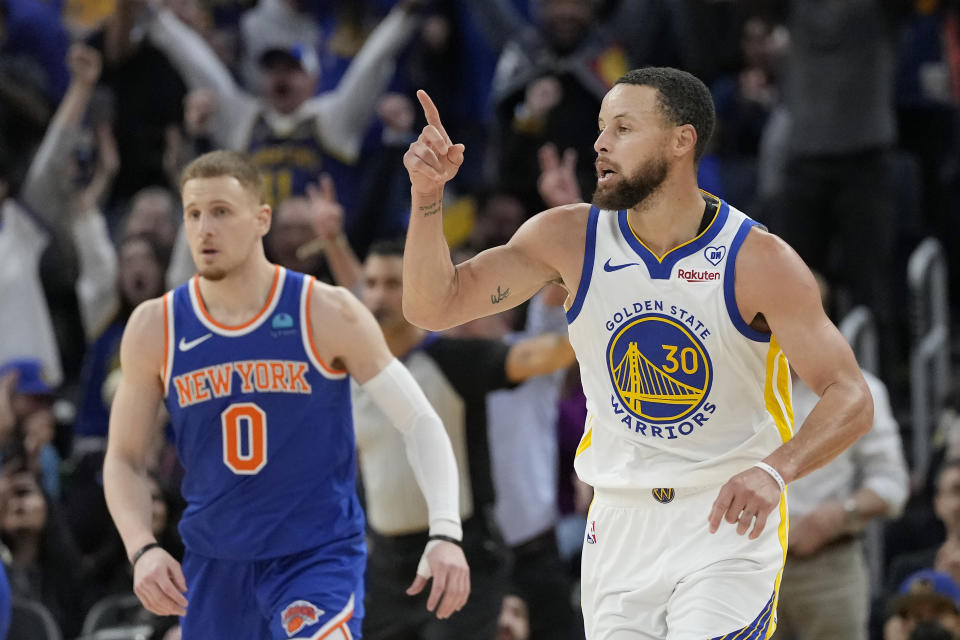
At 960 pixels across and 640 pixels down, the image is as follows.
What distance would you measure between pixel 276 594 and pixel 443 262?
1477 millimetres

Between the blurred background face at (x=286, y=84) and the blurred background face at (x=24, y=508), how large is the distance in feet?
12.0

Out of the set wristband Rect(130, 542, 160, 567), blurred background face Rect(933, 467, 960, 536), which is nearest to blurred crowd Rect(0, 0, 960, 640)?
blurred background face Rect(933, 467, 960, 536)

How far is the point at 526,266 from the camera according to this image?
199 inches

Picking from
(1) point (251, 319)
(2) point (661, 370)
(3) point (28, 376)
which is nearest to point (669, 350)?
(2) point (661, 370)

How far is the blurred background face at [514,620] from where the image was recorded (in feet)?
26.5

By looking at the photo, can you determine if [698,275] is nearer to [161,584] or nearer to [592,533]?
[592,533]

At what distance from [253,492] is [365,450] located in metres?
1.73

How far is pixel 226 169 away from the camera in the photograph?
5.91 meters

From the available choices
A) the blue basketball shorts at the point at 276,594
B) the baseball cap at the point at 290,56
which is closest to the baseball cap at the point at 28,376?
the baseball cap at the point at 290,56

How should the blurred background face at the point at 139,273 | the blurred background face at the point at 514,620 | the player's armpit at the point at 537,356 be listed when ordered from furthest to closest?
the blurred background face at the point at 139,273 < the blurred background face at the point at 514,620 < the player's armpit at the point at 537,356

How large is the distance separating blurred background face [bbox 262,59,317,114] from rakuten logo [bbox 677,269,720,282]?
263 inches

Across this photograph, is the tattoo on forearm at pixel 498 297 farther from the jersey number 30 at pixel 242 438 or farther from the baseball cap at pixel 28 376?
the baseball cap at pixel 28 376

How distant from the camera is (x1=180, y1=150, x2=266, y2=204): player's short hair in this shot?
19.3 feet

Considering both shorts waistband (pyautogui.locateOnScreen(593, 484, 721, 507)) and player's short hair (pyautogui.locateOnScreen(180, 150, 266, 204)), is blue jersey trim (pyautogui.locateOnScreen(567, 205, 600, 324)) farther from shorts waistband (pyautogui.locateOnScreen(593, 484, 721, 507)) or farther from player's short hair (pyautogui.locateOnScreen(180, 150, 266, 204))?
player's short hair (pyautogui.locateOnScreen(180, 150, 266, 204))
